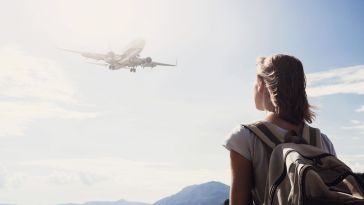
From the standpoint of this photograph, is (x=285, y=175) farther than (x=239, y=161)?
No

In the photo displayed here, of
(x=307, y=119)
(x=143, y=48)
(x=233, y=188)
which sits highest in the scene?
(x=143, y=48)

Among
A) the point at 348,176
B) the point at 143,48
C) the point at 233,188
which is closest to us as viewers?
the point at 348,176

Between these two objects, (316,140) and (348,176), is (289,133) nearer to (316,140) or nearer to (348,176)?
(316,140)

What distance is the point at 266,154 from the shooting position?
4207 millimetres

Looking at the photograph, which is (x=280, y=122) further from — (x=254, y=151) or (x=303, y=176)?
(x=303, y=176)

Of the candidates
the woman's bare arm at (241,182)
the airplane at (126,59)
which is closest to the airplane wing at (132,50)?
the airplane at (126,59)

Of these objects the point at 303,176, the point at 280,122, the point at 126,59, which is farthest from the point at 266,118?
the point at 126,59

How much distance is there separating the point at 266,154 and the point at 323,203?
884 mm

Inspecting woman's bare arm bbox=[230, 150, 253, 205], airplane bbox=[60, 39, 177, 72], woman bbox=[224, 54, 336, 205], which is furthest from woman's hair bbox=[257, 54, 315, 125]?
airplane bbox=[60, 39, 177, 72]

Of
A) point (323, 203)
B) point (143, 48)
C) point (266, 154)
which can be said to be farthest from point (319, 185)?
point (143, 48)

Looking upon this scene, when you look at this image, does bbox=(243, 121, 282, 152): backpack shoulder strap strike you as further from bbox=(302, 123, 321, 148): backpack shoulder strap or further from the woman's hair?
bbox=(302, 123, 321, 148): backpack shoulder strap

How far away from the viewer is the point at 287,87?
4523 millimetres

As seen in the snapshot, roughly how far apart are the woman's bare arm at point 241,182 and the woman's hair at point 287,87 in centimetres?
67

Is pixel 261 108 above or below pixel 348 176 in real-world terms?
above
